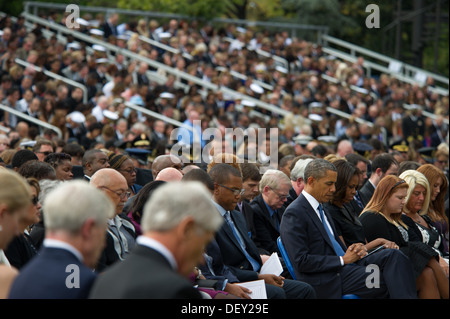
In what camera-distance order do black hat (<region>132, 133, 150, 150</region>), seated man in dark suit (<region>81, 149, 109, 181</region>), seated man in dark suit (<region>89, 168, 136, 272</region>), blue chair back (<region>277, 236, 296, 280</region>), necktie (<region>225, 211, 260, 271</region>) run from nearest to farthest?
seated man in dark suit (<region>89, 168, 136, 272</region>) < necktie (<region>225, 211, 260, 271</region>) < blue chair back (<region>277, 236, 296, 280</region>) < seated man in dark suit (<region>81, 149, 109, 181</region>) < black hat (<region>132, 133, 150, 150</region>)

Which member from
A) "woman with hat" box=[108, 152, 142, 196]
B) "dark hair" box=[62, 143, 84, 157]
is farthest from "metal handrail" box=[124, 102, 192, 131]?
"woman with hat" box=[108, 152, 142, 196]

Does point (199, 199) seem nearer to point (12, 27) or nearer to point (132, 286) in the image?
point (132, 286)

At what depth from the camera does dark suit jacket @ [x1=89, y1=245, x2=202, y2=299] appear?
2.84m

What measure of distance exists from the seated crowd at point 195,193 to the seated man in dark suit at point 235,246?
1 cm

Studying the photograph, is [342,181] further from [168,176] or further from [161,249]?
[161,249]

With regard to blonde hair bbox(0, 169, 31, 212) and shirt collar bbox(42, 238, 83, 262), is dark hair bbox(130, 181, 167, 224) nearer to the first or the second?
blonde hair bbox(0, 169, 31, 212)

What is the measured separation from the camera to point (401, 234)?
7039mm

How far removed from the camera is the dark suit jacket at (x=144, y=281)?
284 cm

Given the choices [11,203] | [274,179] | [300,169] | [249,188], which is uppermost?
[11,203]

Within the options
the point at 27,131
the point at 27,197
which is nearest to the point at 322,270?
the point at 27,197

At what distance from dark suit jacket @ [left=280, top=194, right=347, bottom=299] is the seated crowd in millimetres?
12

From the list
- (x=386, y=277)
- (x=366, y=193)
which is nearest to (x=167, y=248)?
(x=386, y=277)

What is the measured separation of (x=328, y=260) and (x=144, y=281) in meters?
3.57

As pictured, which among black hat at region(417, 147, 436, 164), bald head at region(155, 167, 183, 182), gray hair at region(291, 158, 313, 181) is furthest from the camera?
black hat at region(417, 147, 436, 164)
